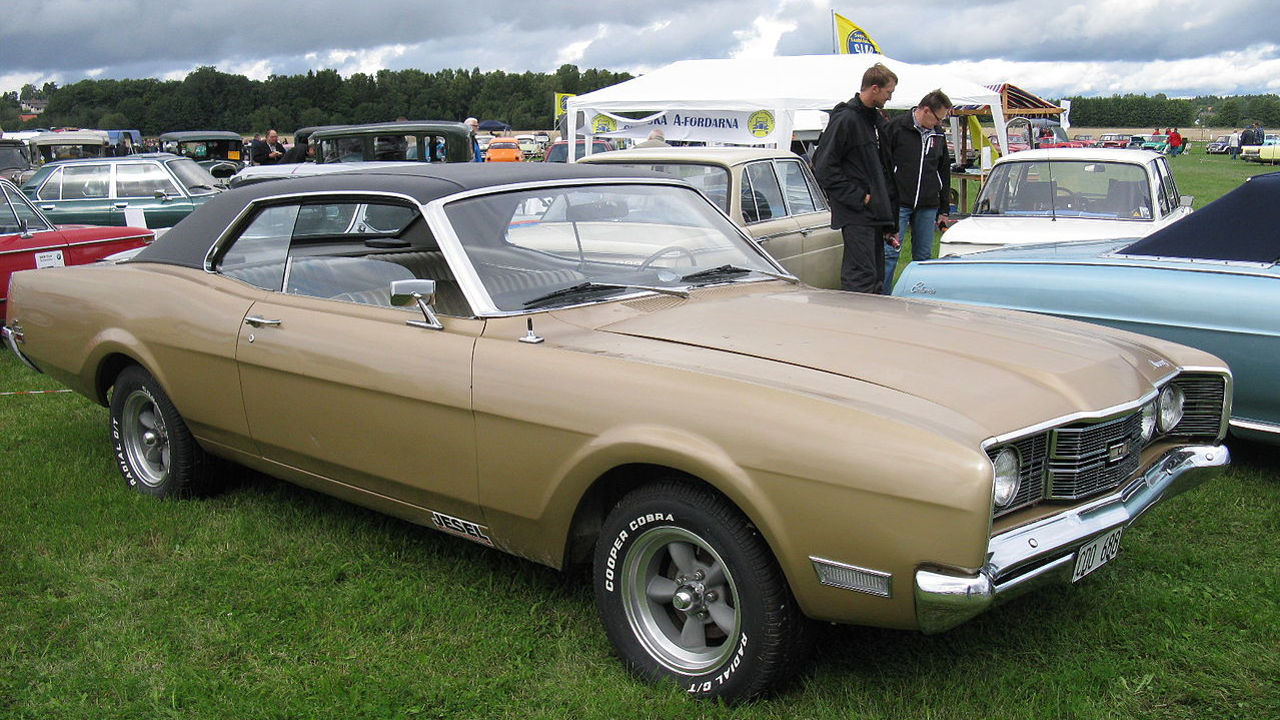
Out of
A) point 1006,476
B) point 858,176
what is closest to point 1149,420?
point 1006,476

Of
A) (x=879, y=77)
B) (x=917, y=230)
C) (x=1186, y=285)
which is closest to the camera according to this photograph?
(x=1186, y=285)

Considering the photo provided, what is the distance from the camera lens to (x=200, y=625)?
3443mm

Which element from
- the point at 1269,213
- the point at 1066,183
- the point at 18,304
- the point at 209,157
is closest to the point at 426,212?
the point at 18,304

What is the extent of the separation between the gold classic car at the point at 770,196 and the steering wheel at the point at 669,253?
355 centimetres

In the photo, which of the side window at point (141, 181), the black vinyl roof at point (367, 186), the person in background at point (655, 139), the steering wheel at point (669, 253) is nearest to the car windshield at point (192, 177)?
the side window at point (141, 181)

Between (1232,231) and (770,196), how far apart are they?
3744mm

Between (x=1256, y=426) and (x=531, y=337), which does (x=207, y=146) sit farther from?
(x=1256, y=426)

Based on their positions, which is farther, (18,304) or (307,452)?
(18,304)

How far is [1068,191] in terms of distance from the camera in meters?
8.45

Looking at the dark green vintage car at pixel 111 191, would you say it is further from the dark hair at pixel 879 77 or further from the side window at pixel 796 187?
the dark hair at pixel 879 77

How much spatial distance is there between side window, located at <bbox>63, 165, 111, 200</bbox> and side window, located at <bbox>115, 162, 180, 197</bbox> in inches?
5.6

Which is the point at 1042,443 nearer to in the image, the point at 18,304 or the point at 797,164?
the point at 18,304

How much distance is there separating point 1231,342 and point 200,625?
4.06 metres

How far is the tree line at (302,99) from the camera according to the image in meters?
67.2
